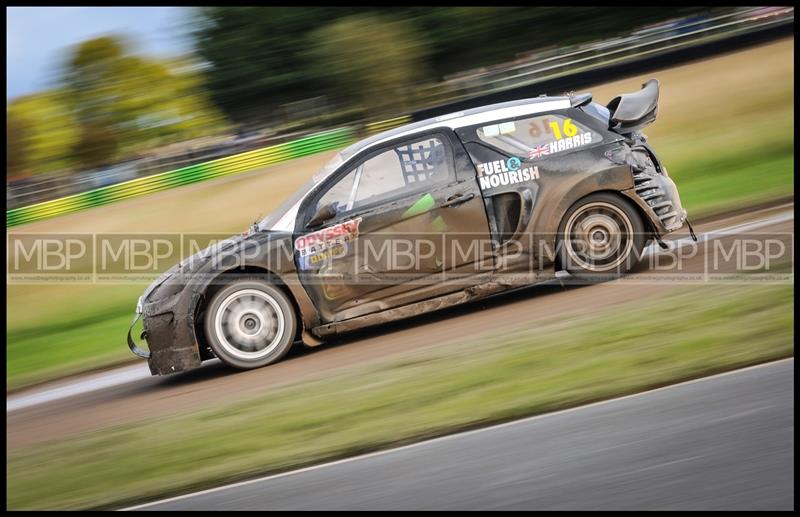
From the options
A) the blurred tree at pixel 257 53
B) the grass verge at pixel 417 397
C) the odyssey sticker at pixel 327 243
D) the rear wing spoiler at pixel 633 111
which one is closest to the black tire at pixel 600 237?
the rear wing spoiler at pixel 633 111

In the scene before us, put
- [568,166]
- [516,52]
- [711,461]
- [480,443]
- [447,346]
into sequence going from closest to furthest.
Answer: [711,461], [480,443], [447,346], [568,166], [516,52]

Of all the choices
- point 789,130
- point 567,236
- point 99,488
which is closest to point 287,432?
point 99,488

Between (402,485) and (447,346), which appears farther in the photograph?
(447,346)

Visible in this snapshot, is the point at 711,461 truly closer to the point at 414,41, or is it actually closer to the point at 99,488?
the point at 99,488

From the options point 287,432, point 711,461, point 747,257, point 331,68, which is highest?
point 331,68

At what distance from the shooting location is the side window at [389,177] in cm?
762

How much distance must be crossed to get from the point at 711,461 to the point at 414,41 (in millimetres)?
24823

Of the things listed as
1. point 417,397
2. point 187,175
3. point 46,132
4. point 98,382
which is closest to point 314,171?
point 187,175

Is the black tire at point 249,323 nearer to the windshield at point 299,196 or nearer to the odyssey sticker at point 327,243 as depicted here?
the odyssey sticker at point 327,243

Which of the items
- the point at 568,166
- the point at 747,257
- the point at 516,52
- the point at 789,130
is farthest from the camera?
the point at 516,52

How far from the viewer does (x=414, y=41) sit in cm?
2789

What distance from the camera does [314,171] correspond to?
757 inches

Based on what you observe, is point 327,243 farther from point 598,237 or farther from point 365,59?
point 365,59

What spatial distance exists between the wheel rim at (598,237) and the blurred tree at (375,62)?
19.1 meters
